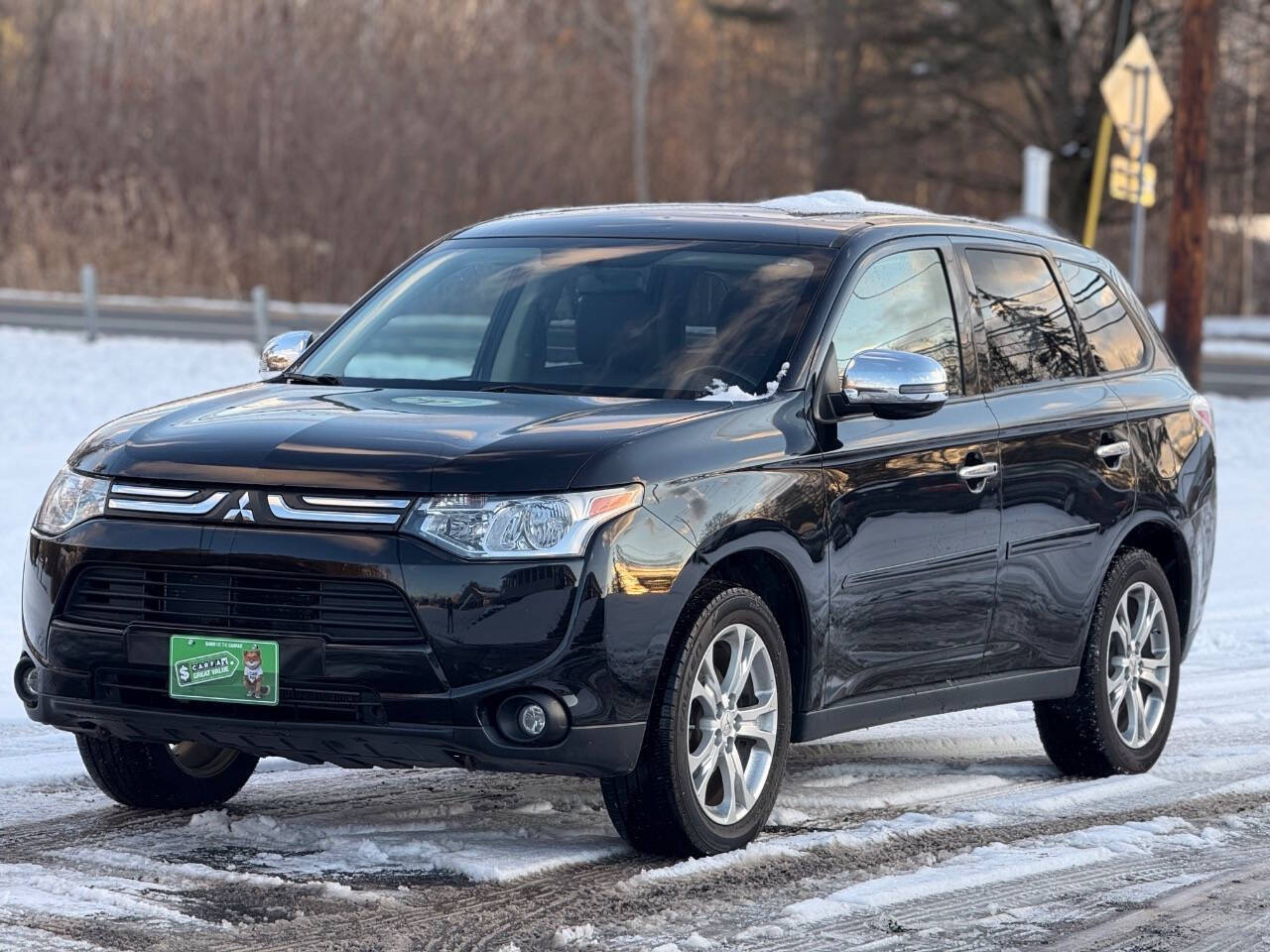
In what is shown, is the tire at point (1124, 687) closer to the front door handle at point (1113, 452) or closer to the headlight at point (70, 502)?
the front door handle at point (1113, 452)

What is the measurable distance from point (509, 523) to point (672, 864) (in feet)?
3.64

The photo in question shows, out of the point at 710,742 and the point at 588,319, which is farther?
the point at 588,319

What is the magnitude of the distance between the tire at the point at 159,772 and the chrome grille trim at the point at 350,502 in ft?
4.10

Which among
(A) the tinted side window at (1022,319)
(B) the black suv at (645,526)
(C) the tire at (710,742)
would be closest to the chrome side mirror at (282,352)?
(B) the black suv at (645,526)

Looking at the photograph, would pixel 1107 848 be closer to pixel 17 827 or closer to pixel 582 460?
pixel 582 460

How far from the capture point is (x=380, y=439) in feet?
18.9

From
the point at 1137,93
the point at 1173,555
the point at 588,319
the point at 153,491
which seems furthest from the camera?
the point at 1137,93

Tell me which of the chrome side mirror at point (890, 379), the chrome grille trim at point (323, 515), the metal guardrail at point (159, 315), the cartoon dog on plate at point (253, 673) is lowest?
the metal guardrail at point (159, 315)

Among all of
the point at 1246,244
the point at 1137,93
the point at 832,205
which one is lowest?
the point at 1246,244

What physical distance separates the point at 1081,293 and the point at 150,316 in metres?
27.7

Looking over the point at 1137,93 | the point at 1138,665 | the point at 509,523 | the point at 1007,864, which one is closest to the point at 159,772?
the point at 509,523

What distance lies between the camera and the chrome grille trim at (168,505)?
18.5ft

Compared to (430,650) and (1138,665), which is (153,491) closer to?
(430,650)

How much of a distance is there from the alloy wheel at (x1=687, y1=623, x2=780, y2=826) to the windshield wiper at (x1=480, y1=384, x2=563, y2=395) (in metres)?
0.97
